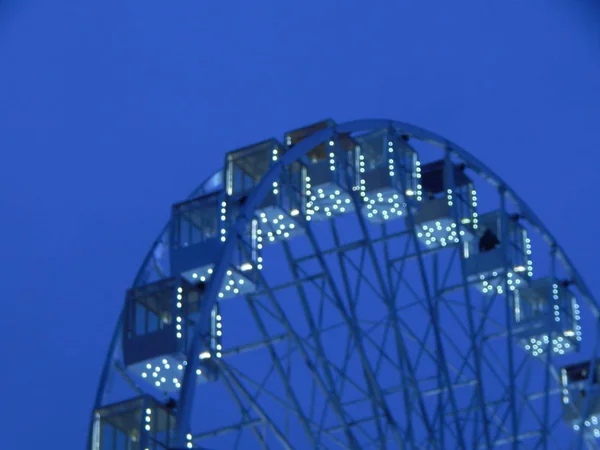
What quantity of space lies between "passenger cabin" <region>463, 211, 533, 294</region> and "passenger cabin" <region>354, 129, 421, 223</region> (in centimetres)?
322

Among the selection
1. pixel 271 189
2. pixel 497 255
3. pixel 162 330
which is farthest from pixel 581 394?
pixel 162 330

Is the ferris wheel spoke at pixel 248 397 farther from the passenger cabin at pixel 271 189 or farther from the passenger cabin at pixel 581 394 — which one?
the passenger cabin at pixel 581 394

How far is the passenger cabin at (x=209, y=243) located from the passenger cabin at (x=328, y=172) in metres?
2.29

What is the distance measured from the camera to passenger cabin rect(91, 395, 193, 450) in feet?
82.8

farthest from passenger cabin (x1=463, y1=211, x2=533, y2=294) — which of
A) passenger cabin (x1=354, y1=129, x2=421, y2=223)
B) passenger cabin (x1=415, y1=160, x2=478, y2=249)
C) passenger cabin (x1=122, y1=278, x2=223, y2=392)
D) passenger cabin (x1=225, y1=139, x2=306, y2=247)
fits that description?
passenger cabin (x1=122, y1=278, x2=223, y2=392)

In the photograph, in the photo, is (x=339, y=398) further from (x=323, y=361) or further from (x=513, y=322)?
(x=513, y=322)

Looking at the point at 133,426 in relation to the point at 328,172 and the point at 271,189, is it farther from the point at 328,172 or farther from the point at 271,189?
the point at 328,172

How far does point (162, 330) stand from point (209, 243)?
1616mm

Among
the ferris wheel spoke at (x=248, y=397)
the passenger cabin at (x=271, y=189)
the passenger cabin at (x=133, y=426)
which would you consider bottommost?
the passenger cabin at (x=133, y=426)

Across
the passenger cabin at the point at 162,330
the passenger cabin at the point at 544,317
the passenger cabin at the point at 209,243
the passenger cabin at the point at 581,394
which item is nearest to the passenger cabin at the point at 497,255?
the passenger cabin at the point at 544,317

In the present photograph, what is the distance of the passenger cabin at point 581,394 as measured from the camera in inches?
1416

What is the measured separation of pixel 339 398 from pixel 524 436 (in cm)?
522

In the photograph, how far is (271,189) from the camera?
91.5 ft

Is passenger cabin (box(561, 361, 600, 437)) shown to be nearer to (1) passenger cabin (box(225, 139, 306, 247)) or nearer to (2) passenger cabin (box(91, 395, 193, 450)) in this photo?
(1) passenger cabin (box(225, 139, 306, 247))
